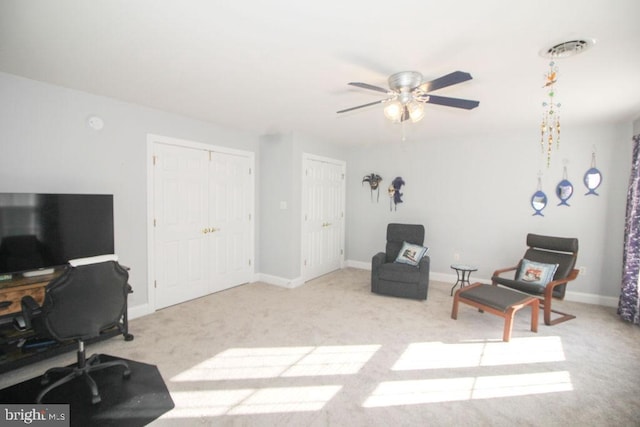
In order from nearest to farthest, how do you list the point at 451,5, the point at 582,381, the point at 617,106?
1. the point at 451,5
2. the point at 582,381
3. the point at 617,106

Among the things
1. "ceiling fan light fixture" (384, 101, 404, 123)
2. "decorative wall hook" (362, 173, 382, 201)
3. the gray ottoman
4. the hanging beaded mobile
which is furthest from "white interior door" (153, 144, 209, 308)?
the hanging beaded mobile

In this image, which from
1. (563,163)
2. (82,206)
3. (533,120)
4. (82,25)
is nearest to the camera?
(82,25)

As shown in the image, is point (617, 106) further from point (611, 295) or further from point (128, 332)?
point (128, 332)

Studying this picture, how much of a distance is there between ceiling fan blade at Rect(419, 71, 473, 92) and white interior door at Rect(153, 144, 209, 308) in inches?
116

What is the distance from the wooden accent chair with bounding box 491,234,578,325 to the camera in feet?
11.1

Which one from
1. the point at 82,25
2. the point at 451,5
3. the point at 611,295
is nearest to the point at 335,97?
the point at 451,5

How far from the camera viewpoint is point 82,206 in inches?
106

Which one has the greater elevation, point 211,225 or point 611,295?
point 211,225

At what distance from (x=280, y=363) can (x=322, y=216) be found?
9.80ft

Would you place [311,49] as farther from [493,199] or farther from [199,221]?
[493,199]

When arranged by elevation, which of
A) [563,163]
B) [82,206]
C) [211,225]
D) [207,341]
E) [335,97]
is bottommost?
[207,341]

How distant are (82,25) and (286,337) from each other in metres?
2.82

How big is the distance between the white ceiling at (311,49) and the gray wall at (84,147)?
19 cm

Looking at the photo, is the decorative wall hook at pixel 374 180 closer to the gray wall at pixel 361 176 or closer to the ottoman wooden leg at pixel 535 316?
the gray wall at pixel 361 176
